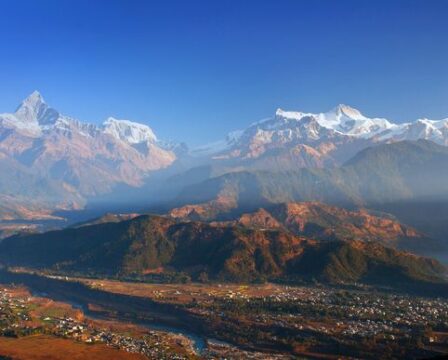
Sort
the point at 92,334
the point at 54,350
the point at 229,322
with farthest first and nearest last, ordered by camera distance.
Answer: the point at 229,322 → the point at 92,334 → the point at 54,350

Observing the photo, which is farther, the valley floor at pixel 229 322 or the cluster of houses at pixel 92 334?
the valley floor at pixel 229 322

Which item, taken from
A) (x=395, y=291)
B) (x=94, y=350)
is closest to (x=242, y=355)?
(x=94, y=350)

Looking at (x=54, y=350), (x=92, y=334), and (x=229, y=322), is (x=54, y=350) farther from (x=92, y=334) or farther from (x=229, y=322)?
(x=229, y=322)

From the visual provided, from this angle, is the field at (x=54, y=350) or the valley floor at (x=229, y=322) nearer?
the field at (x=54, y=350)

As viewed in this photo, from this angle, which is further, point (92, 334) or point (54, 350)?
point (92, 334)

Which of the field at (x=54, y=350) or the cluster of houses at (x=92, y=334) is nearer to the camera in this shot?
the field at (x=54, y=350)

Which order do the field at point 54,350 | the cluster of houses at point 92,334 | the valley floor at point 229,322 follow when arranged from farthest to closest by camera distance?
the valley floor at point 229,322 → the cluster of houses at point 92,334 → the field at point 54,350

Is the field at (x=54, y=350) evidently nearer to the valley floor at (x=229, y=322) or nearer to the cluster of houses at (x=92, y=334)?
the valley floor at (x=229, y=322)

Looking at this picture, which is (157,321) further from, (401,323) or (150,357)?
(401,323)

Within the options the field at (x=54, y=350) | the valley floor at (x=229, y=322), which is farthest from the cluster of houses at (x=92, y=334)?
the field at (x=54, y=350)

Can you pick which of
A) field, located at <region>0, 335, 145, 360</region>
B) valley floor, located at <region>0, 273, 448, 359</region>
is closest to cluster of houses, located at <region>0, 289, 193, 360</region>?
valley floor, located at <region>0, 273, 448, 359</region>

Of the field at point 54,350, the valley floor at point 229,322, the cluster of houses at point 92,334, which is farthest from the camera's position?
the valley floor at point 229,322

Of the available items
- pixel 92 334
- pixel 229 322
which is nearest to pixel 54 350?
pixel 92 334

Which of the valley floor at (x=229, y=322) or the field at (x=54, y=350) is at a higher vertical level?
the valley floor at (x=229, y=322)
